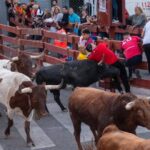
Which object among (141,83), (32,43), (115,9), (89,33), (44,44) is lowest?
(141,83)

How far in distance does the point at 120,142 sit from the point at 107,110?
1.62m

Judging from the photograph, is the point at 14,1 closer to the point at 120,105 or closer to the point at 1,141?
the point at 1,141

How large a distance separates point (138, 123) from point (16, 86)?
10.5 feet

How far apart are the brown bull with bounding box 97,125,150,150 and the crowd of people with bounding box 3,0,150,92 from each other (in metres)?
5.31

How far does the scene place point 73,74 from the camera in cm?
1052

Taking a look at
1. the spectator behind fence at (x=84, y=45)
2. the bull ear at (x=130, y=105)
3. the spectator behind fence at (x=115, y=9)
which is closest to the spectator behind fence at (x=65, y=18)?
the spectator behind fence at (x=115, y=9)

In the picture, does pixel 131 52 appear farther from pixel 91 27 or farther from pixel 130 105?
pixel 130 105

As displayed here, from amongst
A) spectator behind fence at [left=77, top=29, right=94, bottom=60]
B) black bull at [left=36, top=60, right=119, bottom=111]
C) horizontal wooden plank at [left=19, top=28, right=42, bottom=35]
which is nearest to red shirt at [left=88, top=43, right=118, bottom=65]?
black bull at [left=36, top=60, right=119, bottom=111]

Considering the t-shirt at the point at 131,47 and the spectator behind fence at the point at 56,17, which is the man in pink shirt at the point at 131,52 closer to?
the t-shirt at the point at 131,47

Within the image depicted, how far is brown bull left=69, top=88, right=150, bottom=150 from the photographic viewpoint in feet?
20.7

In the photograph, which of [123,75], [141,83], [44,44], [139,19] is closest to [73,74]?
[123,75]

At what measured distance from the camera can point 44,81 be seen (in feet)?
34.8

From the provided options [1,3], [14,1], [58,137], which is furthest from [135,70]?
[1,3]

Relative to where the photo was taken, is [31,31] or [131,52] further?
[31,31]
